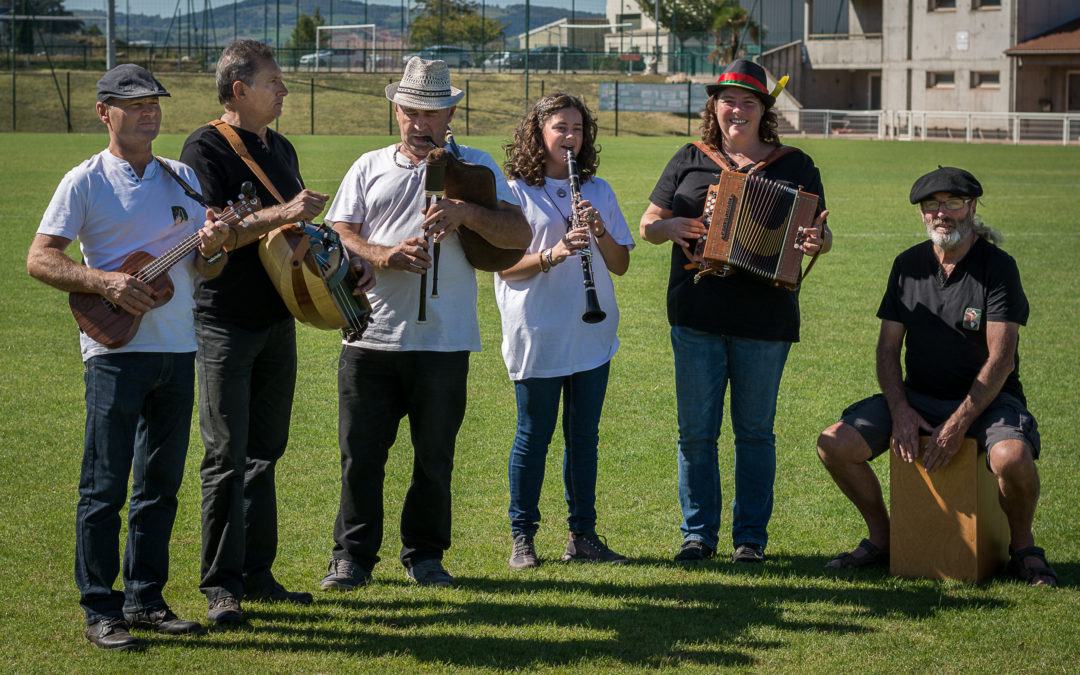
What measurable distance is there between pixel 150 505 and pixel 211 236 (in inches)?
45.5

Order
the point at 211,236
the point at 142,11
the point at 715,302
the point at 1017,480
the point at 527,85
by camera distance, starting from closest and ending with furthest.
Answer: the point at 211,236 < the point at 1017,480 < the point at 715,302 < the point at 527,85 < the point at 142,11

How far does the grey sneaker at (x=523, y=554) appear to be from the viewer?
5.65 metres

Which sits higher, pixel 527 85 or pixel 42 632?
pixel 527 85

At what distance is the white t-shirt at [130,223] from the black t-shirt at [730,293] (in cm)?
237

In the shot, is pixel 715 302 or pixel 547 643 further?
pixel 715 302

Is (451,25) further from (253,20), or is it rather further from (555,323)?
(555,323)

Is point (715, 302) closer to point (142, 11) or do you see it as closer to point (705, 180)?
point (705, 180)

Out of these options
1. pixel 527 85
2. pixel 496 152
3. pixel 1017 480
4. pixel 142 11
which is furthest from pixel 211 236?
pixel 142 11

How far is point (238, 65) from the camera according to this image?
479cm

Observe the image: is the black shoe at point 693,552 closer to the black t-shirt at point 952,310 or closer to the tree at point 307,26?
the black t-shirt at point 952,310

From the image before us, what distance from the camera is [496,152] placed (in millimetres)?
32844

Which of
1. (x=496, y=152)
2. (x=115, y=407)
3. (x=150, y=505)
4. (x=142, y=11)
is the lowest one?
(x=150, y=505)

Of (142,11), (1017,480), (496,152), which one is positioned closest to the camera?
(1017,480)

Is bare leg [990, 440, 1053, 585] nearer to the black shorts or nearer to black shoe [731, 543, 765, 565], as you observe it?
the black shorts
